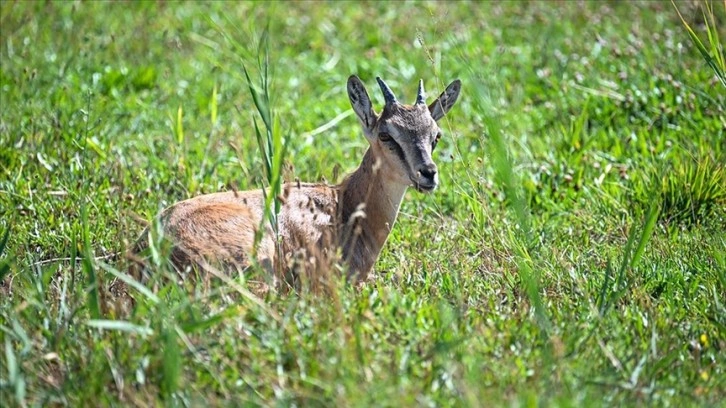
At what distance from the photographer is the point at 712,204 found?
6.52 m

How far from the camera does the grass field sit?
4168 mm

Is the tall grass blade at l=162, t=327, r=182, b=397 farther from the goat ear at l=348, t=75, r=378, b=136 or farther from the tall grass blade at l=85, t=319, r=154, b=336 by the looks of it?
the goat ear at l=348, t=75, r=378, b=136

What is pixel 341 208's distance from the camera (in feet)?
20.0

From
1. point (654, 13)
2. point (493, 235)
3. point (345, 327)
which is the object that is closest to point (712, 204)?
point (493, 235)

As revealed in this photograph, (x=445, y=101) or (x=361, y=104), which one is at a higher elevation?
(x=361, y=104)

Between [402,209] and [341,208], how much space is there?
954 mm

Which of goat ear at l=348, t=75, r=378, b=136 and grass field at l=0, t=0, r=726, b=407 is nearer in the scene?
grass field at l=0, t=0, r=726, b=407

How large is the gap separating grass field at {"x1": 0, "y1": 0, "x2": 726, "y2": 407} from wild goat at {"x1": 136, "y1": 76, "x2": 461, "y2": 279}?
0.18m

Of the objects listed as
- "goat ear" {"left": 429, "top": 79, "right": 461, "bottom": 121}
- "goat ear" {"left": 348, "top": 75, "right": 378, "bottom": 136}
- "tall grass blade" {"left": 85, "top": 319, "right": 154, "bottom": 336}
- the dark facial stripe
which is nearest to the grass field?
"tall grass blade" {"left": 85, "top": 319, "right": 154, "bottom": 336}

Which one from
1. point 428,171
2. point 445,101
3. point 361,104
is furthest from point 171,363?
point 445,101

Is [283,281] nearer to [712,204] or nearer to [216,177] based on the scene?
[216,177]

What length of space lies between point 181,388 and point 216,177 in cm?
331

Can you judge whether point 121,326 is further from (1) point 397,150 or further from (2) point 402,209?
(2) point 402,209

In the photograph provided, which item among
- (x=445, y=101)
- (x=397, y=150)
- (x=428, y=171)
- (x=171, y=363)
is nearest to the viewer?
(x=171, y=363)
